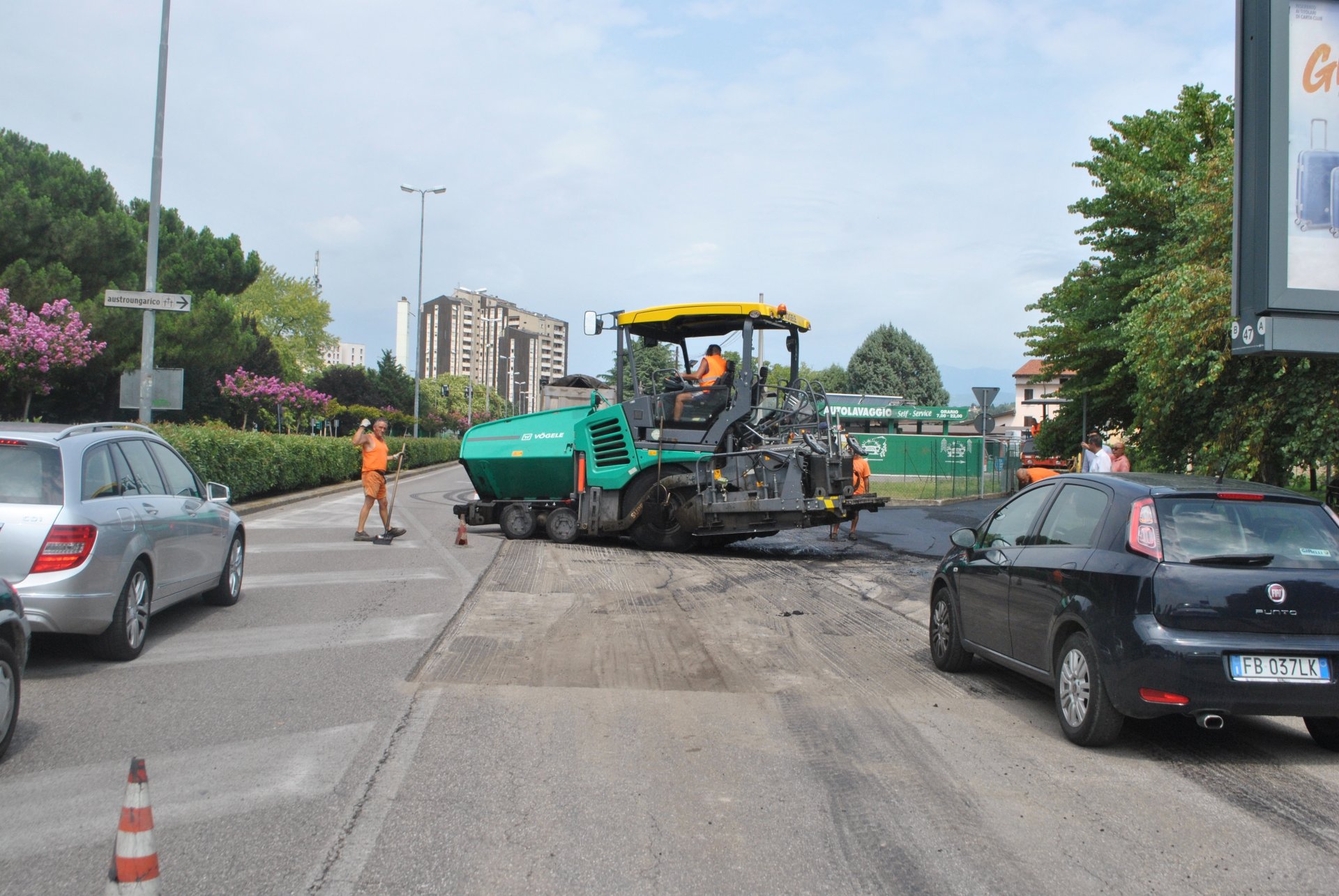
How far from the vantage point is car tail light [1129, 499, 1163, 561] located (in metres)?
5.25

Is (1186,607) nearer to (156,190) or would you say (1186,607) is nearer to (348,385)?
(156,190)

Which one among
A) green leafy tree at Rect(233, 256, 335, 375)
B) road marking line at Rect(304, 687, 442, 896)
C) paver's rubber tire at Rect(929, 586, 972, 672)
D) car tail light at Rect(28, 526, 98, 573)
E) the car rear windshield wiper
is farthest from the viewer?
green leafy tree at Rect(233, 256, 335, 375)

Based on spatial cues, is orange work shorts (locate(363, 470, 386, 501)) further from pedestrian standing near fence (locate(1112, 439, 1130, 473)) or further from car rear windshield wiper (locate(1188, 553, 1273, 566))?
car rear windshield wiper (locate(1188, 553, 1273, 566))

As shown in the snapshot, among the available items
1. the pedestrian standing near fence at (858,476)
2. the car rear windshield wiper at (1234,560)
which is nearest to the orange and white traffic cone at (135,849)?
the car rear windshield wiper at (1234,560)

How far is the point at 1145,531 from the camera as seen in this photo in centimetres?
532

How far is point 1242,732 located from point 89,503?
7.02 m

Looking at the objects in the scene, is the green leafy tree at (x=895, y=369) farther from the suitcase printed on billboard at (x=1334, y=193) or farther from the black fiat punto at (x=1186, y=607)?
the black fiat punto at (x=1186, y=607)

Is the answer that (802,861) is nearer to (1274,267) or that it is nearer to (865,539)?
(1274,267)

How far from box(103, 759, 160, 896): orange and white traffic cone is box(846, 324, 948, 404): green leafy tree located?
8285 centimetres

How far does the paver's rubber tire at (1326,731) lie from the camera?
552cm

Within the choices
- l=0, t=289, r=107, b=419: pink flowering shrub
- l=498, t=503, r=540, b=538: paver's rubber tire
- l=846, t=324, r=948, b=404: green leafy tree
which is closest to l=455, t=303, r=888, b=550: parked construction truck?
l=498, t=503, r=540, b=538: paver's rubber tire

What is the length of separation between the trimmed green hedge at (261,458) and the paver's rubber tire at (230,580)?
502 cm

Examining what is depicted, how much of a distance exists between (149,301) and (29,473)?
32.5 feet

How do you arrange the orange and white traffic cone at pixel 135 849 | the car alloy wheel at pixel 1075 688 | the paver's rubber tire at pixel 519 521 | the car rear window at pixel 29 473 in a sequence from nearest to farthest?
the orange and white traffic cone at pixel 135 849 < the car alloy wheel at pixel 1075 688 < the car rear window at pixel 29 473 < the paver's rubber tire at pixel 519 521
